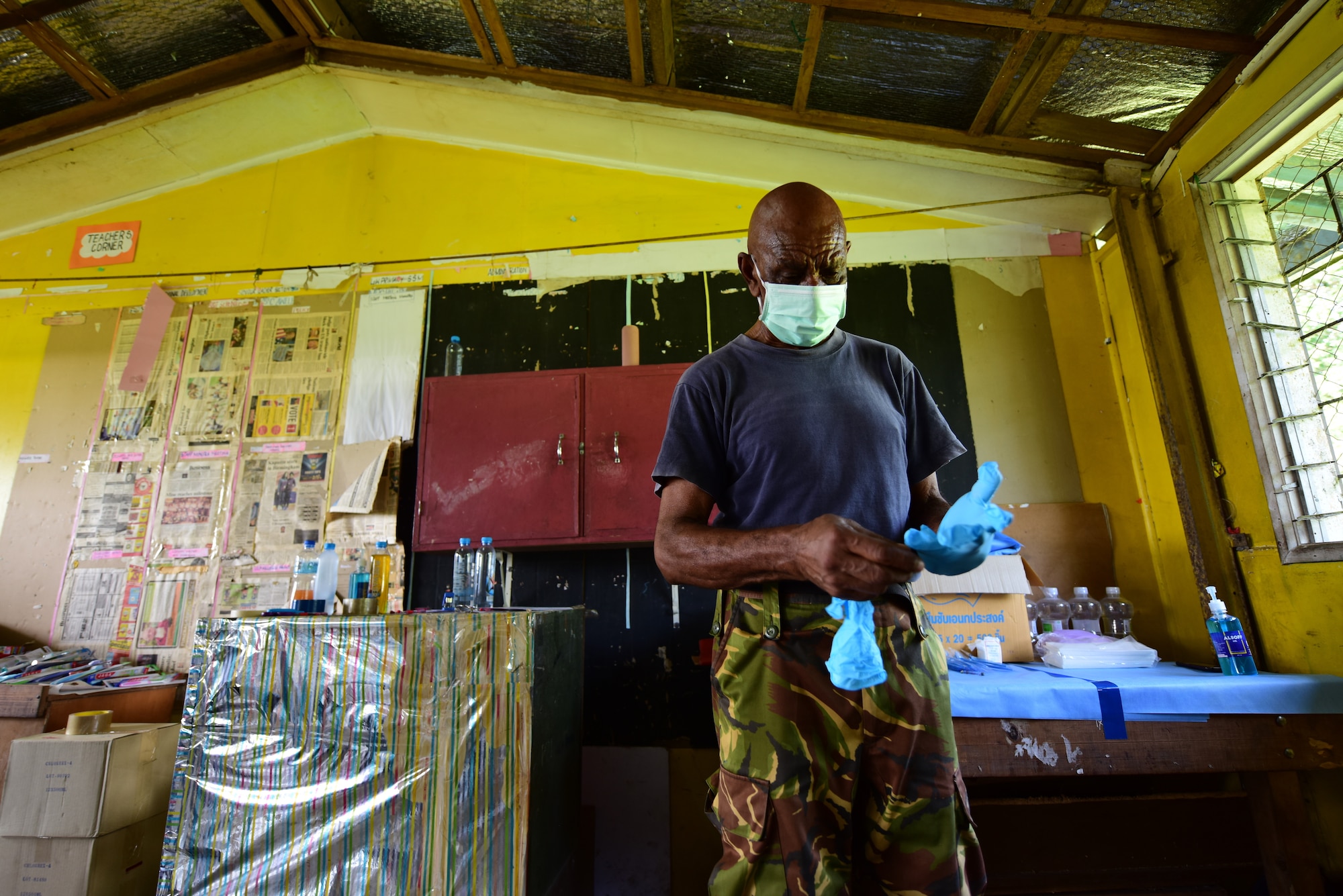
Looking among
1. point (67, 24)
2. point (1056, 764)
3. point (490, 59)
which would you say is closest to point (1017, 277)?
point (1056, 764)

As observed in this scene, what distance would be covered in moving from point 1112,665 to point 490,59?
3.31 metres

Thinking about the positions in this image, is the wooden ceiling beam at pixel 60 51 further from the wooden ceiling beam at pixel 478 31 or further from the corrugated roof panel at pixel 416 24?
the wooden ceiling beam at pixel 478 31

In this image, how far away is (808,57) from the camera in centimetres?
236

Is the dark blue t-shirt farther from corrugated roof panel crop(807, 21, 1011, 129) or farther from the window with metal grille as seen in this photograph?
corrugated roof panel crop(807, 21, 1011, 129)

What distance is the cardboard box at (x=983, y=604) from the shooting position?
2.10 metres

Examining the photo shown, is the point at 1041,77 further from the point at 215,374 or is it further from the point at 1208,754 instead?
the point at 215,374

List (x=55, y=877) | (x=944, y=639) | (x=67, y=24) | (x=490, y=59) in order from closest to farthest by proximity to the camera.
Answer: (x=55, y=877) < (x=944, y=639) < (x=67, y=24) < (x=490, y=59)

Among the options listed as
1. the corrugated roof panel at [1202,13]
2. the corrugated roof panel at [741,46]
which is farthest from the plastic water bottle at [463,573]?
the corrugated roof panel at [1202,13]

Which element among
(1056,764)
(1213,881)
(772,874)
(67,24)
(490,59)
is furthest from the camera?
(490,59)

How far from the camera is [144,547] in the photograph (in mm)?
2807

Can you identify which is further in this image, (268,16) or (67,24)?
(268,16)

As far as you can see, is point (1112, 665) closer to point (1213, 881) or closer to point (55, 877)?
point (1213, 881)

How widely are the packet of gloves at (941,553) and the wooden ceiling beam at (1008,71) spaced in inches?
80.4

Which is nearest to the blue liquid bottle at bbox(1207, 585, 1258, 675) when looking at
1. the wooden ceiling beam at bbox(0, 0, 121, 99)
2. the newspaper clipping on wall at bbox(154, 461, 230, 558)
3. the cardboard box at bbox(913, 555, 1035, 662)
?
the cardboard box at bbox(913, 555, 1035, 662)
